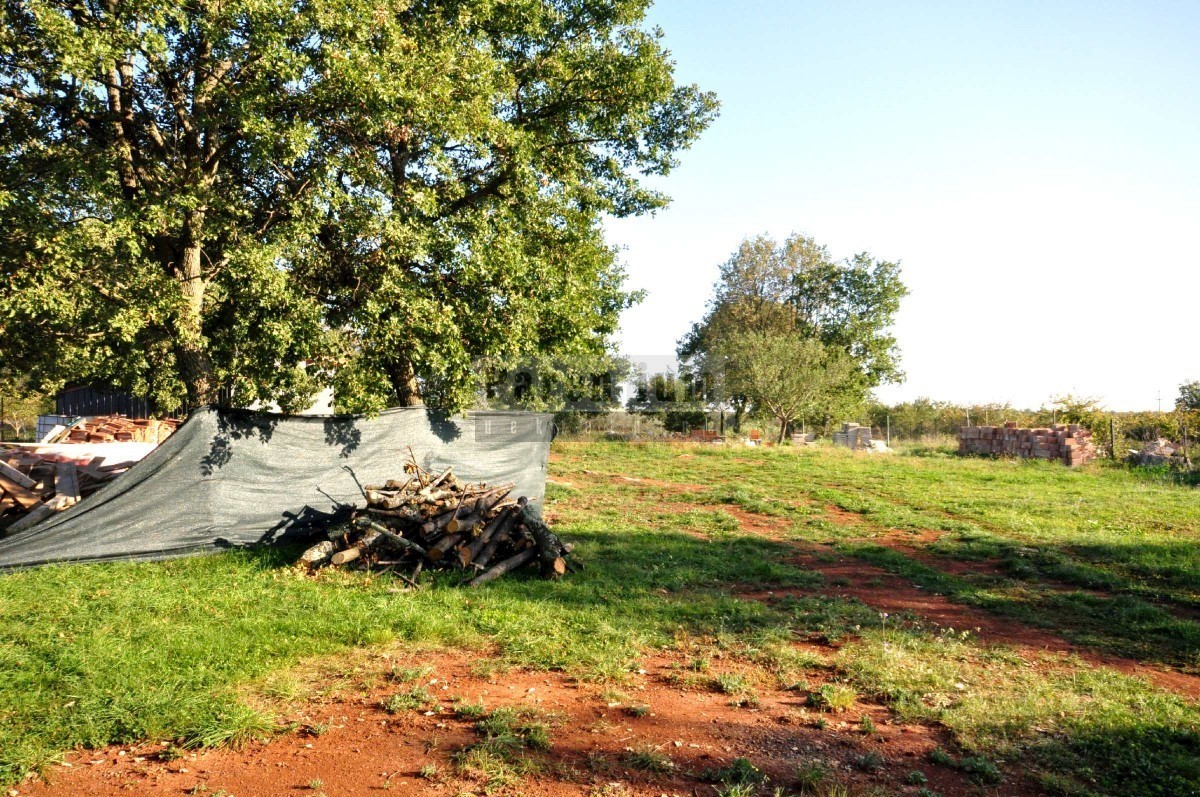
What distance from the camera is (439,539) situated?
327 inches

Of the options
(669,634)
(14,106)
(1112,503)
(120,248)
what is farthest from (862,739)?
(1112,503)

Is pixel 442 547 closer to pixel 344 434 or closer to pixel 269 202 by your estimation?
pixel 344 434

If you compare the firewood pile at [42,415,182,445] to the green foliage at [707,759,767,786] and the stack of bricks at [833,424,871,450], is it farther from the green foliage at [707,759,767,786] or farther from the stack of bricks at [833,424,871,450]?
the stack of bricks at [833,424,871,450]

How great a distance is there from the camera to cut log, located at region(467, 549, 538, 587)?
25.2 feet

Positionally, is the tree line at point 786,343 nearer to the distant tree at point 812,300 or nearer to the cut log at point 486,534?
the distant tree at point 812,300

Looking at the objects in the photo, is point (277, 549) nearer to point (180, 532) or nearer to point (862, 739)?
point (180, 532)

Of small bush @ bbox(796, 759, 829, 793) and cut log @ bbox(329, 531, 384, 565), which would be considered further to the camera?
cut log @ bbox(329, 531, 384, 565)

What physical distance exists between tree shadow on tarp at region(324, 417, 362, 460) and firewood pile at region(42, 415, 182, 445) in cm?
764

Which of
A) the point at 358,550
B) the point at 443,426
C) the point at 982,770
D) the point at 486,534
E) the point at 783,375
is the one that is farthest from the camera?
the point at 783,375

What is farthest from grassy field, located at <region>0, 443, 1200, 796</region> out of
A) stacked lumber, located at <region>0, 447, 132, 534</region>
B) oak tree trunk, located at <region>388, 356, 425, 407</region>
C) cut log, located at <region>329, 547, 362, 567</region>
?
oak tree trunk, located at <region>388, 356, 425, 407</region>

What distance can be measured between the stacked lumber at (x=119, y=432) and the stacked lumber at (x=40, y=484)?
401cm

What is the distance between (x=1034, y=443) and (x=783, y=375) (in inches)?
460

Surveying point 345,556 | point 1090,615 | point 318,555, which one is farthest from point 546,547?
point 1090,615

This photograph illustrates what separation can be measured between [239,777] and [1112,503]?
1633 centimetres
